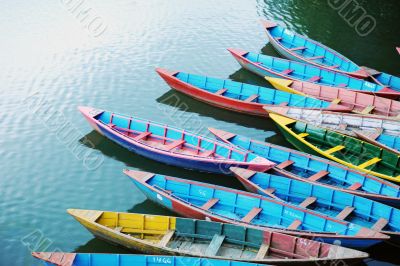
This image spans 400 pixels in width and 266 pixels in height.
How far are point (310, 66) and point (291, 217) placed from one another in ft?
46.7

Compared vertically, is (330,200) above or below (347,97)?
below

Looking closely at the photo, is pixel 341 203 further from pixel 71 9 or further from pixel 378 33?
pixel 71 9

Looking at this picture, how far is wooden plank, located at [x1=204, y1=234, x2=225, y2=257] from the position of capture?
19938mm

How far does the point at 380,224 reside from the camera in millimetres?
21562

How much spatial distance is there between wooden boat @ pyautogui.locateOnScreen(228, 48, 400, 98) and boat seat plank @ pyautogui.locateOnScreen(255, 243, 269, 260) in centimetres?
1403

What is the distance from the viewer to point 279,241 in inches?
786

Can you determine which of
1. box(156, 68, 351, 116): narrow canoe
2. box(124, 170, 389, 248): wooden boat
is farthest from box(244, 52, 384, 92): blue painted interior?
box(124, 170, 389, 248): wooden boat

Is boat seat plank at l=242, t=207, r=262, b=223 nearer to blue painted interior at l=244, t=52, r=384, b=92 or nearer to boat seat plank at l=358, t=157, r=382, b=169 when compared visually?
boat seat plank at l=358, t=157, r=382, b=169

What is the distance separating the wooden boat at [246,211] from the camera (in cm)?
2034

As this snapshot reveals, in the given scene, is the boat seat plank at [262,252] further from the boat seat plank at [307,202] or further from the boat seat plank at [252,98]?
the boat seat plank at [252,98]

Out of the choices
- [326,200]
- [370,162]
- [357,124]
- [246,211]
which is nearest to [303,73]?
[357,124]

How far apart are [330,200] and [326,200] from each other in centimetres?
17

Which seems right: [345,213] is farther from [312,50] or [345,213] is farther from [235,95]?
[312,50]

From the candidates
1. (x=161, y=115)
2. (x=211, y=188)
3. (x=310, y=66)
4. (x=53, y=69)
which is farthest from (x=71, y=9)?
(x=211, y=188)
